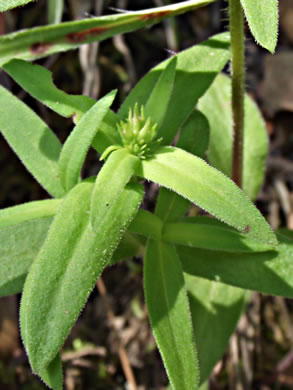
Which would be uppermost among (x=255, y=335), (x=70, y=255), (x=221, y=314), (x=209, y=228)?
(x=70, y=255)

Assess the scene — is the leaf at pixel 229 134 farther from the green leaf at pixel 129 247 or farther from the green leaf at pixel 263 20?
the green leaf at pixel 263 20

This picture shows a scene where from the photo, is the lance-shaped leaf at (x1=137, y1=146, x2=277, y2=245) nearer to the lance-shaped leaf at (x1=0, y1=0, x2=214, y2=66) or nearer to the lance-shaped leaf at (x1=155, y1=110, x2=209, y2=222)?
the lance-shaped leaf at (x1=155, y1=110, x2=209, y2=222)

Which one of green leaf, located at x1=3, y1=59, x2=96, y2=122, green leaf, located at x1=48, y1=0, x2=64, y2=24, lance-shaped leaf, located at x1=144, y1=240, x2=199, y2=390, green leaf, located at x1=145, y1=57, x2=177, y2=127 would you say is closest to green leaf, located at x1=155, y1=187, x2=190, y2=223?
lance-shaped leaf, located at x1=144, y1=240, x2=199, y2=390

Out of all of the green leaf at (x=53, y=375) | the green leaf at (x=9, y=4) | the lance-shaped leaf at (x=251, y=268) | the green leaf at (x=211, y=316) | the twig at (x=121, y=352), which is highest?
the green leaf at (x=9, y=4)

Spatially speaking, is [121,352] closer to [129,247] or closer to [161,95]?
[129,247]

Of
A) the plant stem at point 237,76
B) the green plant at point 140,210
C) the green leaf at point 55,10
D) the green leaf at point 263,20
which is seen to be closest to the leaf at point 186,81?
the green plant at point 140,210

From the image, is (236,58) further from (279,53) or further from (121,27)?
(279,53)

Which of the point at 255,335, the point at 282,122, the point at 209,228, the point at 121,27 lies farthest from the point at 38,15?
the point at 255,335
